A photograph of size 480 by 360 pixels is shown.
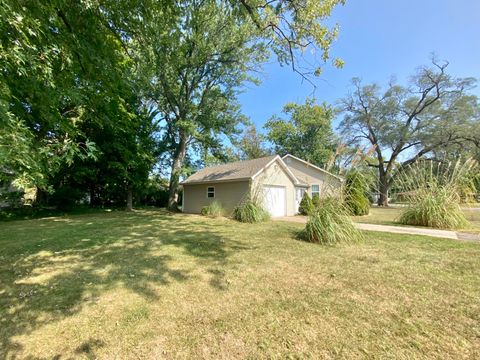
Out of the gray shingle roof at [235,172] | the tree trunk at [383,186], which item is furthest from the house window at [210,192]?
the tree trunk at [383,186]

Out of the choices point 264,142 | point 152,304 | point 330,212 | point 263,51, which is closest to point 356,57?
point 330,212

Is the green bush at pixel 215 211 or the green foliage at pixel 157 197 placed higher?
the green foliage at pixel 157 197

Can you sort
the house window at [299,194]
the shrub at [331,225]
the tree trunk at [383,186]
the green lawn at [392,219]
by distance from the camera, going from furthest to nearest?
the tree trunk at [383,186] → the house window at [299,194] → the green lawn at [392,219] → the shrub at [331,225]

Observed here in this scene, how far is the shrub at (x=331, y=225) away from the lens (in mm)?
6141

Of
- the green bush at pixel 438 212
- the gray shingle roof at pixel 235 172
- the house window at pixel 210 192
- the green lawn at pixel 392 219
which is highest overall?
the gray shingle roof at pixel 235 172

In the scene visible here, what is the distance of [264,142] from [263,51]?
1889cm

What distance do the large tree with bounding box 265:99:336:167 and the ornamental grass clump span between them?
20.9 meters

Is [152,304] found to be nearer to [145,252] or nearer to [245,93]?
[145,252]

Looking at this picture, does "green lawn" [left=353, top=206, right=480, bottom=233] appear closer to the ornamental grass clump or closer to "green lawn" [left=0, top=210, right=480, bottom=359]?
the ornamental grass clump

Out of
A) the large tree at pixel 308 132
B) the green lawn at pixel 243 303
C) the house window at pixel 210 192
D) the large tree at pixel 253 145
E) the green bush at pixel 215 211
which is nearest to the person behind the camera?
the green lawn at pixel 243 303

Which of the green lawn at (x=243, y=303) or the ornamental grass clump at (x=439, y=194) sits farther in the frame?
the ornamental grass clump at (x=439, y=194)

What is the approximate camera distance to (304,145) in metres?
31.0

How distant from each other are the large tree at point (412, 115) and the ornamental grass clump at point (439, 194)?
12.7 m

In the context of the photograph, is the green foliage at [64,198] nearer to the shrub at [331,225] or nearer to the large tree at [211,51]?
the large tree at [211,51]
